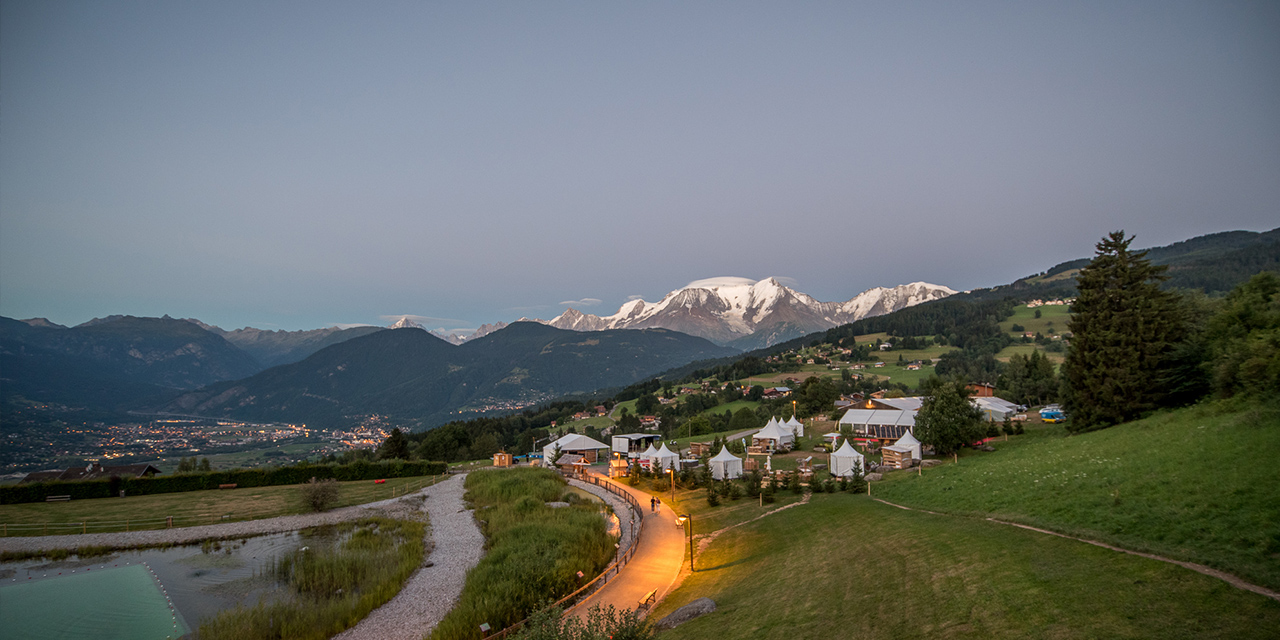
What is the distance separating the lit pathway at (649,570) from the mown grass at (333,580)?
7722mm

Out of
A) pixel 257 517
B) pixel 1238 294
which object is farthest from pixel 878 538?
pixel 257 517

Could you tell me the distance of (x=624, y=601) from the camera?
1576 cm

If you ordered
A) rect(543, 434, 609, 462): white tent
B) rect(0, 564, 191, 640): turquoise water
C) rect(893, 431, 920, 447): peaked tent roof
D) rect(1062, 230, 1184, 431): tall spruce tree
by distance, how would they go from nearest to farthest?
rect(0, 564, 191, 640): turquoise water
rect(1062, 230, 1184, 431): tall spruce tree
rect(893, 431, 920, 447): peaked tent roof
rect(543, 434, 609, 462): white tent

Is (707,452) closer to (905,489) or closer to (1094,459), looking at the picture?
(905,489)

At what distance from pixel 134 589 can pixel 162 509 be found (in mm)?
17035

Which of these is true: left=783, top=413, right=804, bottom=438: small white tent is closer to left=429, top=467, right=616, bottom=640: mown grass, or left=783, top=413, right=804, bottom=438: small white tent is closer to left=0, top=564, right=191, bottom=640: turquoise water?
left=429, top=467, right=616, bottom=640: mown grass

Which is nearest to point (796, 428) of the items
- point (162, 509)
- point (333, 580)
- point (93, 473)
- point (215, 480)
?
point (333, 580)

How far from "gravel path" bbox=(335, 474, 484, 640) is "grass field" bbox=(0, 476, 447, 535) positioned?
34.8ft

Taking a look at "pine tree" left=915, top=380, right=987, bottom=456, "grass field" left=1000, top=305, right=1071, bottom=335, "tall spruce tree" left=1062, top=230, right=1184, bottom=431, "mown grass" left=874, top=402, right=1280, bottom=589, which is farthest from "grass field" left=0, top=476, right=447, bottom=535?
"grass field" left=1000, top=305, right=1071, bottom=335

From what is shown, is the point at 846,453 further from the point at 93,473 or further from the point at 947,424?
the point at 93,473

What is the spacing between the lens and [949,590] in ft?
35.9

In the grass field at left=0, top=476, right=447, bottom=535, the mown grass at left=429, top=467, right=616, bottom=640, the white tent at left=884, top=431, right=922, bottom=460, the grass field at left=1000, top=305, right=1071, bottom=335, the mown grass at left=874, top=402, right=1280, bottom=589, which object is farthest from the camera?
the grass field at left=1000, top=305, right=1071, bottom=335

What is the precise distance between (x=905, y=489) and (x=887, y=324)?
143573mm

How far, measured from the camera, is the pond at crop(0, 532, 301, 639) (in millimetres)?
17031
